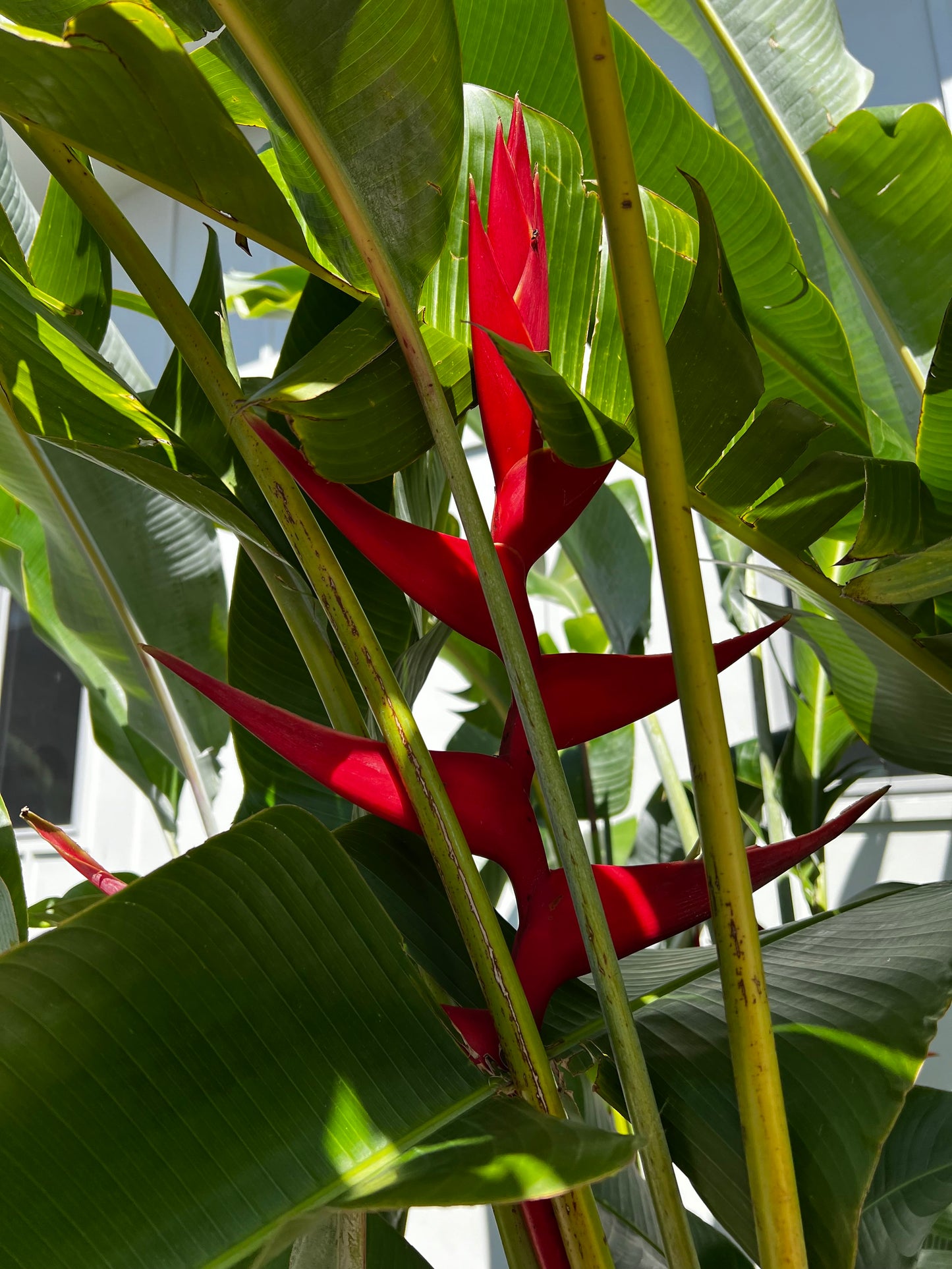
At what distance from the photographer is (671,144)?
0.48 m

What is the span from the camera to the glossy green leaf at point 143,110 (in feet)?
0.96

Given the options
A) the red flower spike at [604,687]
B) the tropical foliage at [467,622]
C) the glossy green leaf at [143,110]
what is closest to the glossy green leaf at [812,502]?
the tropical foliage at [467,622]

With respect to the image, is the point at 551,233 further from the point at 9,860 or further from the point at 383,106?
the point at 9,860

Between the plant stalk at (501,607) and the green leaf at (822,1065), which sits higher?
the plant stalk at (501,607)

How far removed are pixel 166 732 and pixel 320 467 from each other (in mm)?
528

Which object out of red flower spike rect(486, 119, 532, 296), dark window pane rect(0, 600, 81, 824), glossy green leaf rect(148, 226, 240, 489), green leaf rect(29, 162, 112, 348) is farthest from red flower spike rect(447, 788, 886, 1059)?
dark window pane rect(0, 600, 81, 824)

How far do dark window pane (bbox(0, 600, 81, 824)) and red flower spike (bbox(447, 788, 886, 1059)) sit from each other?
2141 millimetres

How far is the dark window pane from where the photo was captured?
226 cm

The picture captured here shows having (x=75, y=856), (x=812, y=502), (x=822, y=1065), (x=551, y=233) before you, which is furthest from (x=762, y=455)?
(x=75, y=856)

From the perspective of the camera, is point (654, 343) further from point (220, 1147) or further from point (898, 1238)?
point (898, 1238)

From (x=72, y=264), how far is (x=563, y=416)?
1.41 feet

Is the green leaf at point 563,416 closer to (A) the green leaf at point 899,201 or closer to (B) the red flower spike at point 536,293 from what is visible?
(B) the red flower spike at point 536,293

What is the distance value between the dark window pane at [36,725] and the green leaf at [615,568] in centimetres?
176

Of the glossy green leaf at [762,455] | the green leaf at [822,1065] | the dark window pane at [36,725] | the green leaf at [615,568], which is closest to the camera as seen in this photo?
the green leaf at [822,1065]
